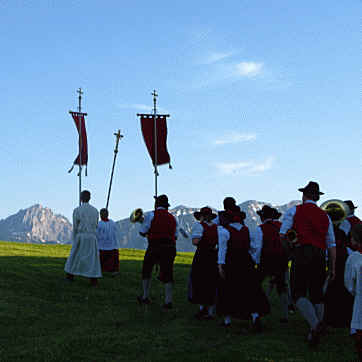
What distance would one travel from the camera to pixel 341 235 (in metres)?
9.27

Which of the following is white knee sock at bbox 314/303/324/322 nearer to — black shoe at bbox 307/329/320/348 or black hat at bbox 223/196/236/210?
black shoe at bbox 307/329/320/348

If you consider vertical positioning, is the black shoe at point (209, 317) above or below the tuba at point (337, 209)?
below

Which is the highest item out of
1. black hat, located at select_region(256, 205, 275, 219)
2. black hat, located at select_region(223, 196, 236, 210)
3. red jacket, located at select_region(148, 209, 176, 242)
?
black hat, located at select_region(223, 196, 236, 210)

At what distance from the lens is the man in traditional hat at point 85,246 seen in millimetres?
14219

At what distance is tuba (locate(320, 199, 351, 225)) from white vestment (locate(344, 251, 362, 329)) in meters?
2.84

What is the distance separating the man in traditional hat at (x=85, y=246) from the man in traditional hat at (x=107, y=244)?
2.13 metres

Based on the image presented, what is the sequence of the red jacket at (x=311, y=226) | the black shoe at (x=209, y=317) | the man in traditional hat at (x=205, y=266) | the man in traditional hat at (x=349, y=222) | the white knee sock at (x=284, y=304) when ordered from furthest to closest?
the man in traditional hat at (x=205, y=266)
the black shoe at (x=209, y=317)
the white knee sock at (x=284, y=304)
the man in traditional hat at (x=349, y=222)
the red jacket at (x=311, y=226)

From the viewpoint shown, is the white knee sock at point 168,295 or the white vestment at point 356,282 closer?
the white vestment at point 356,282

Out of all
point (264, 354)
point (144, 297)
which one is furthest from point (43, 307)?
point (264, 354)

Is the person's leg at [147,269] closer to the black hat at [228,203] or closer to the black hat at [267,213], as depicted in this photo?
the black hat at [267,213]

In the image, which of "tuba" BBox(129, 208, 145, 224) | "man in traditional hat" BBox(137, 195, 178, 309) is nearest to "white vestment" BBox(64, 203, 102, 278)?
"tuba" BBox(129, 208, 145, 224)

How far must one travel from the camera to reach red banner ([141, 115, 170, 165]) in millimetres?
18422

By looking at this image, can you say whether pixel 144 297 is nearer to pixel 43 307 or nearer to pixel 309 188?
pixel 43 307

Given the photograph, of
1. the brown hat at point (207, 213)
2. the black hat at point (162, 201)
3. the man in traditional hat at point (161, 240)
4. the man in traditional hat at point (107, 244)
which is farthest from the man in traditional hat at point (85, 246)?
the brown hat at point (207, 213)
